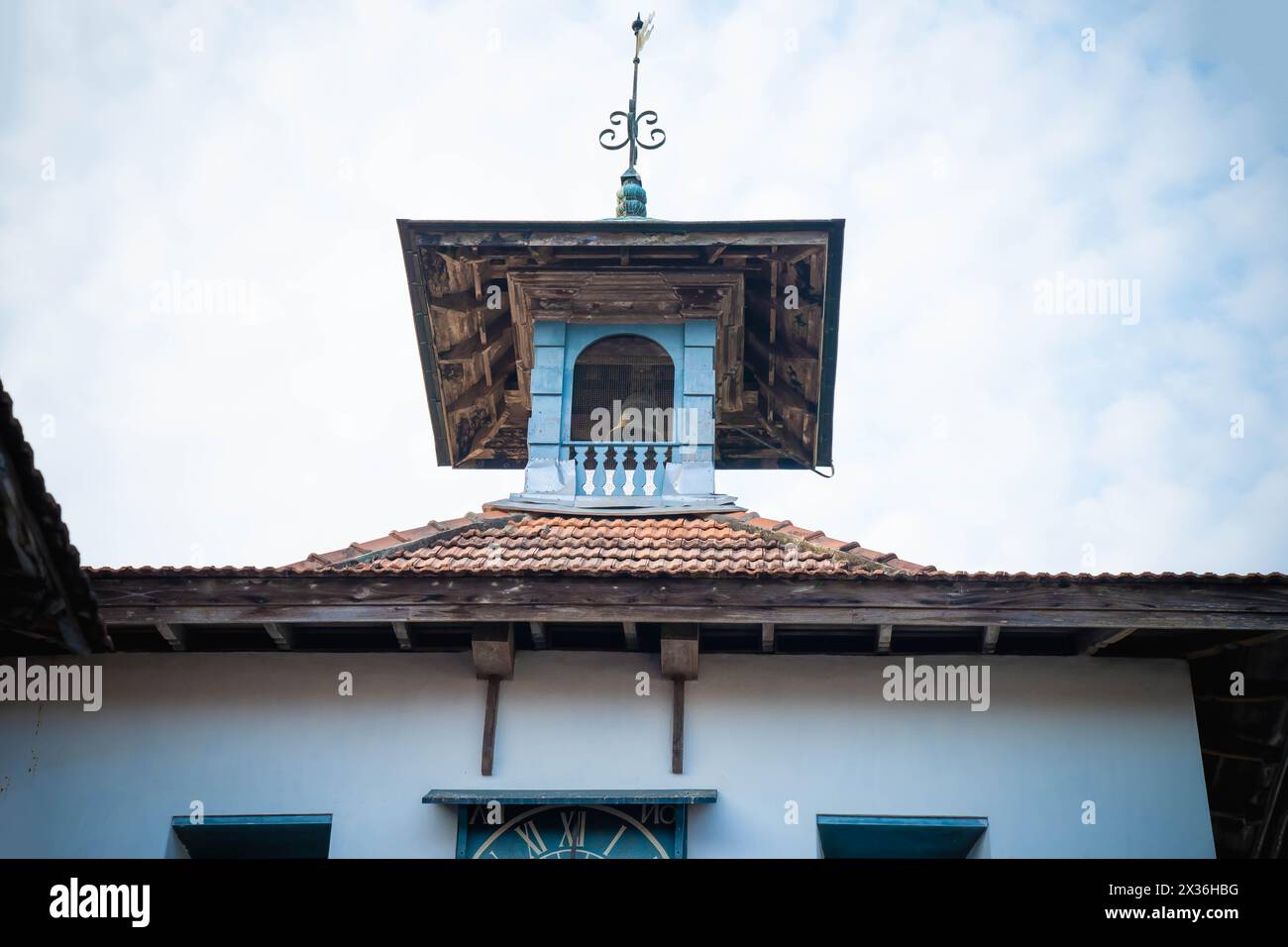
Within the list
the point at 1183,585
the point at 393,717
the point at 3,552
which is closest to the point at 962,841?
the point at 1183,585

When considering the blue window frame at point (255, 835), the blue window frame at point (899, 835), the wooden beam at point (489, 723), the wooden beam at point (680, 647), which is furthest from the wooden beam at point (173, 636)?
the blue window frame at point (899, 835)

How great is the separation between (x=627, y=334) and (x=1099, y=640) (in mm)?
5919

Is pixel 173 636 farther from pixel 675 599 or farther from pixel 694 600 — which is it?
pixel 694 600

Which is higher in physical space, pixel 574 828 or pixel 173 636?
pixel 173 636

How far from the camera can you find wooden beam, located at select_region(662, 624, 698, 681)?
8.16 meters

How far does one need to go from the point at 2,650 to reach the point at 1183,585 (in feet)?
22.0

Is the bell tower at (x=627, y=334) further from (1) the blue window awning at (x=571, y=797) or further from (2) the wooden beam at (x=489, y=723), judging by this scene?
(1) the blue window awning at (x=571, y=797)

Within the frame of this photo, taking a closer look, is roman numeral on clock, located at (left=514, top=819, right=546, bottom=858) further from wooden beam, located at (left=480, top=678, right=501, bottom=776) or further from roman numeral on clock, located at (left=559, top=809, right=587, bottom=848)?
wooden beam, located at (left=480, top=678, right=501, bottom=776)

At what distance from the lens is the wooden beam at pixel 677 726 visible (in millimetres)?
8039

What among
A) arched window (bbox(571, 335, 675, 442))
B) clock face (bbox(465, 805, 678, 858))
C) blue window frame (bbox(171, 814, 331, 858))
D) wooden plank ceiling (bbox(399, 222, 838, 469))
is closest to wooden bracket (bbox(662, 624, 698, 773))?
clock face (bbox(465, 805, 678, 858))

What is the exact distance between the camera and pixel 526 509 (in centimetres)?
1100

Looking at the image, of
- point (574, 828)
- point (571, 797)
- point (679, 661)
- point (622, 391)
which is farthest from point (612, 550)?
point (622, 391)

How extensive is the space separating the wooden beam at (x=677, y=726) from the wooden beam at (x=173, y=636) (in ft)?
9.81

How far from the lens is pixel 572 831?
7805 mm
